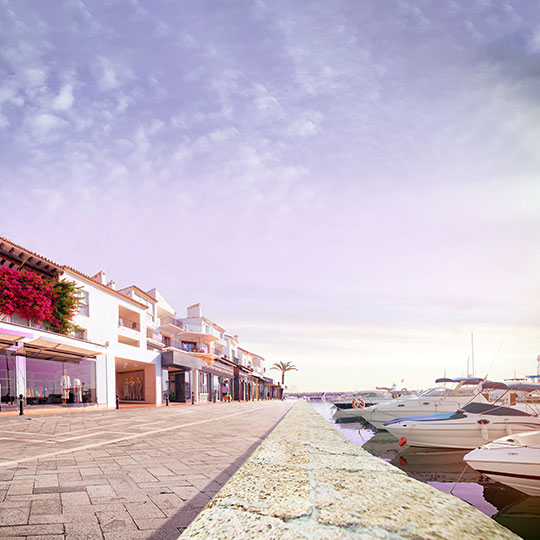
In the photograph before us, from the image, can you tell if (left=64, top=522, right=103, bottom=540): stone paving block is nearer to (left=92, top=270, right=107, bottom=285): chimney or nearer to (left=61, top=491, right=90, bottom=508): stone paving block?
(left=61, top=491, right=90, bottom=508): stone paving block

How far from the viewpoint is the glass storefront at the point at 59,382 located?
19.6m

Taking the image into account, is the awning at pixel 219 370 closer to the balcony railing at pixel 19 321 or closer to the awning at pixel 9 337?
the balcony railing at pixel 19 321

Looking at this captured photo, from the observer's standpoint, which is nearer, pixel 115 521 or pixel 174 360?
pixel 115 521

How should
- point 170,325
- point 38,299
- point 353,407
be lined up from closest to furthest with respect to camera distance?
1. point 38,299
2. point 353,407
3. point 170,325

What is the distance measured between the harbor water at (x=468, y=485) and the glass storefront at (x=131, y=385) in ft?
66.7

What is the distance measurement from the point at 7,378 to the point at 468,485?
18.2 metres

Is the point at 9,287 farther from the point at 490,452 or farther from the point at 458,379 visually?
the point at 458,379

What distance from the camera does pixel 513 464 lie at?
8.80 m

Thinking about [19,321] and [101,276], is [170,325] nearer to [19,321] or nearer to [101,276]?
[101,276]

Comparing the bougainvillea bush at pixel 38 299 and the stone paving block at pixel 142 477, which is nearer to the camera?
the stone paving block at pixel 142 477

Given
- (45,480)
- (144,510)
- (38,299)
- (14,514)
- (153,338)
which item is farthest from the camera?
(153,338)

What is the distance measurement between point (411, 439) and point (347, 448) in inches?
583

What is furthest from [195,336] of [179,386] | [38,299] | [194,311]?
[38,299]

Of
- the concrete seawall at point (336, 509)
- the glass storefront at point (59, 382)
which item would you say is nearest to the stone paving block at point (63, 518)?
the concrete seawall at point (336, 509)
